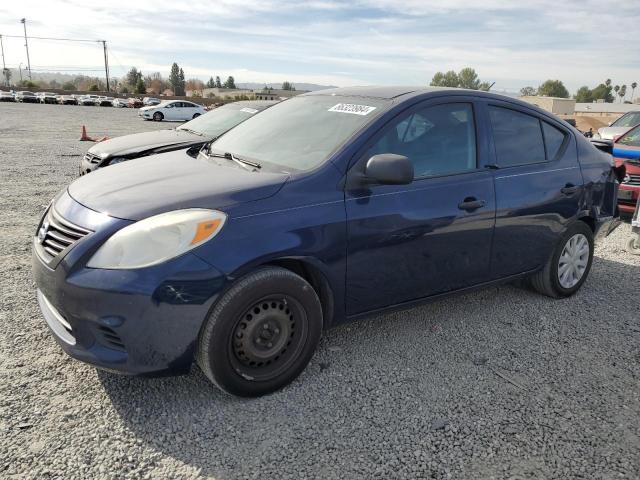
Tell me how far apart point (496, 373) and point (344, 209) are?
57.6 inches

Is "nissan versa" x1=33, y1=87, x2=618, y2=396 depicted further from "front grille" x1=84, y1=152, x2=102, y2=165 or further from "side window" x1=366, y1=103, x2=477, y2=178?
"front grille" x1=84, y1=152, x2=102, y2=165

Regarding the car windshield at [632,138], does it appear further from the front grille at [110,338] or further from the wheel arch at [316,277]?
the front grille at [110,338]

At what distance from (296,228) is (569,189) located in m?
2.67

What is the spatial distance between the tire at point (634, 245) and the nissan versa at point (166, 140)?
502 centimetres

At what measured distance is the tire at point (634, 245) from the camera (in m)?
6.11

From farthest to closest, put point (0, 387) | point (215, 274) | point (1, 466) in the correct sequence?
point (0, 387) → point (215, 274) → point (1, 466)

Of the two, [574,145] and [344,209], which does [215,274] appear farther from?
[574,145]

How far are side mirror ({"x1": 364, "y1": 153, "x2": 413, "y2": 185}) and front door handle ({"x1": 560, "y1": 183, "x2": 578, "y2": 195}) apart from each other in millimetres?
1931

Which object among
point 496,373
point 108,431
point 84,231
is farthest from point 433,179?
point 108,431

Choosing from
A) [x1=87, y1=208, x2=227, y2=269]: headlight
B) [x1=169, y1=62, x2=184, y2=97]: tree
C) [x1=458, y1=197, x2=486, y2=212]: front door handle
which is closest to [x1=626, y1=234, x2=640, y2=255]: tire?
[x1=458, y1=197, x2=486, y2=212]: front door handle

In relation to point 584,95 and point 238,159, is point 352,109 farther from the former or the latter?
point 584,95

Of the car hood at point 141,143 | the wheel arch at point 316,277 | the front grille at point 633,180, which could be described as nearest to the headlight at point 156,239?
the wheel arch at point 316,277

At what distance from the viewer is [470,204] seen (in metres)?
3.64

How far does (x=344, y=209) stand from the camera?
3078 mm
